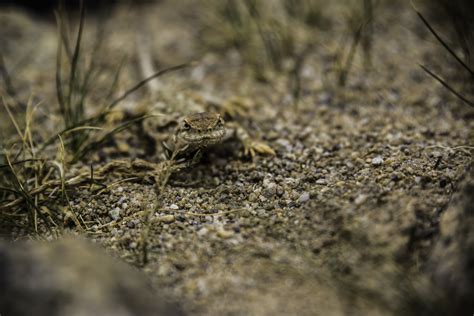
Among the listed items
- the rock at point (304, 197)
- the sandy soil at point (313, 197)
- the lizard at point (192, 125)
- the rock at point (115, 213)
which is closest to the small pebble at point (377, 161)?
the sandy soil at point (313, 197)

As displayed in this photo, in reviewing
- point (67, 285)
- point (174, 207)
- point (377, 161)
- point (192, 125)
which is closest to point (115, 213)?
point (174, 207)

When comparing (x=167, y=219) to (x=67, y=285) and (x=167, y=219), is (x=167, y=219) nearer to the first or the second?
(x=167, y=219)

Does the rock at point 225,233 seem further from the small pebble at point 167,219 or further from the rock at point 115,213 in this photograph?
the rock at point 115,213

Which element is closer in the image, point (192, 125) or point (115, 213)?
point (115, 213)

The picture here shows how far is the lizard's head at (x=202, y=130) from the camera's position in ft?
10.8

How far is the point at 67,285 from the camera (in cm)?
198

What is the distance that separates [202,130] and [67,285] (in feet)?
5.08

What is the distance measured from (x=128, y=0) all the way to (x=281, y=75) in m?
2.82

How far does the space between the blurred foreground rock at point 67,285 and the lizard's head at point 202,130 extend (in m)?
1.31

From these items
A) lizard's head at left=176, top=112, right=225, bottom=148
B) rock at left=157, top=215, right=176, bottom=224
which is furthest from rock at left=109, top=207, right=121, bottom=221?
lizard's head at left=176, top=112, right=225, bottom=148

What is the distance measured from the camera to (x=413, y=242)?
254 cm

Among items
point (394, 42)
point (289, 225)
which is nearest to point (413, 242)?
point (289, 225)

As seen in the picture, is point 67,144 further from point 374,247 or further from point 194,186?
point 374,247

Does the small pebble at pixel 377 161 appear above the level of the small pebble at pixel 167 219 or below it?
above
